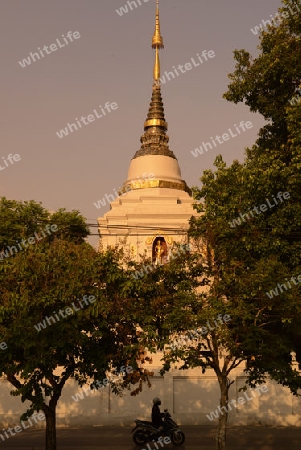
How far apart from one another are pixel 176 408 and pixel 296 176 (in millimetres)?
13523

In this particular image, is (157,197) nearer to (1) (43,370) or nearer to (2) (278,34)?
(2) (278,34)

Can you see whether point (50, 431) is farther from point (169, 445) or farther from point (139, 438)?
point (169, 445)

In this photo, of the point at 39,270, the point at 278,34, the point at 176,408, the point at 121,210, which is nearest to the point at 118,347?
the point at 39,270

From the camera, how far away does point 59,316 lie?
1425cm

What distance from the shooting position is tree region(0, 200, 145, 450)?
1383 cm

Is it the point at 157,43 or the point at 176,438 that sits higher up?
the point at 157,43

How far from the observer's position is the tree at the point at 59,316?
13828 mm

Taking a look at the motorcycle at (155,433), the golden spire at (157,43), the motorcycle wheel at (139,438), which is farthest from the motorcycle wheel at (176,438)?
the golden spire at (157,43)

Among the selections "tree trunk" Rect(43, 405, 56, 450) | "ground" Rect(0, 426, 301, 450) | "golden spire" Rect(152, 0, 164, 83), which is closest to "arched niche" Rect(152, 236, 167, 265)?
"ground" Rect(0, 426, 301, 450)

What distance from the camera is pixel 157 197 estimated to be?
139 feet

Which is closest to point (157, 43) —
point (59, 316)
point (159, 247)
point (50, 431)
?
point (159, 247)

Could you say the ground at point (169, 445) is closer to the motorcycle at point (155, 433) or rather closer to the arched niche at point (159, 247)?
the motorcycle at point (155, 433)

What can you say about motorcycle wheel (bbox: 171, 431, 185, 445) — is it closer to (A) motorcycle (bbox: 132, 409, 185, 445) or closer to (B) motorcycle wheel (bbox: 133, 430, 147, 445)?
(A) motorcycle (bbox: 132, 409, 185, 445)

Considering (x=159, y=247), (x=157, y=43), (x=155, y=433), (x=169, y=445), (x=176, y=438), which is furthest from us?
(x=157, y=43)
